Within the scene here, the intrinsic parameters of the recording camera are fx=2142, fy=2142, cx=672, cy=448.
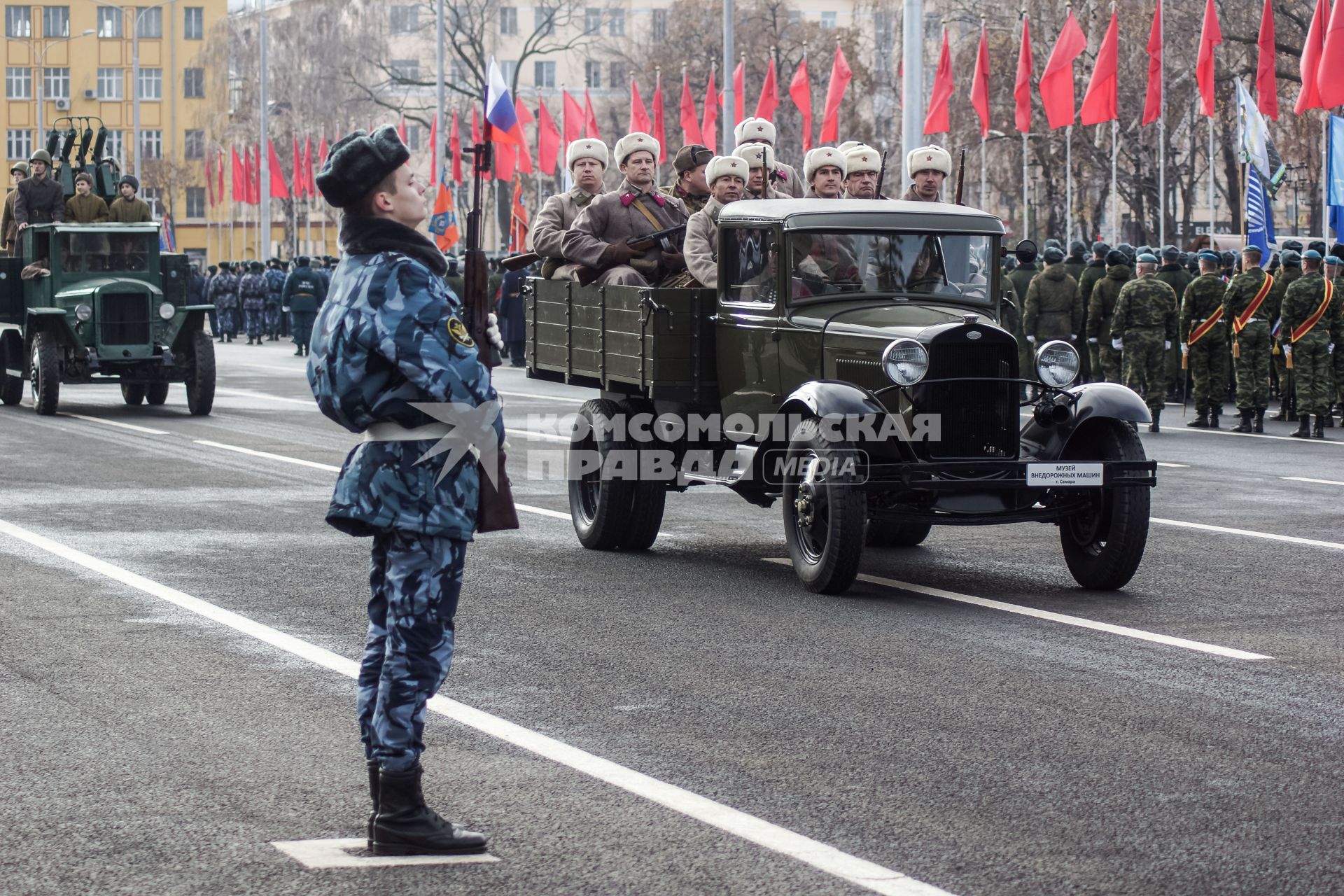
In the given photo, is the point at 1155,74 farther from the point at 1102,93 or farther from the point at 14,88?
the point at 14,88

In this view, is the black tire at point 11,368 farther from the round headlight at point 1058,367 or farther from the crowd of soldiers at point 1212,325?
the round headlight at point 1058,367

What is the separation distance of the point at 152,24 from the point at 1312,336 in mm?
97832

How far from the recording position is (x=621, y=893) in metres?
5.28

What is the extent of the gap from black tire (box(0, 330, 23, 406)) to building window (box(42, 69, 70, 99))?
9084 cm

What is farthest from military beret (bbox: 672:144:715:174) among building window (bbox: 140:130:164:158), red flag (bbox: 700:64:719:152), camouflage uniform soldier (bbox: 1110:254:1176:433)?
building window (bbox: 140:130:164:158)

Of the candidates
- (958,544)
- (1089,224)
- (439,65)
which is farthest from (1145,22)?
(958,544)

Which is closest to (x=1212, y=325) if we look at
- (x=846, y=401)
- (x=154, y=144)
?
(x=846, y=401)

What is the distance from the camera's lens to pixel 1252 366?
22.1 m

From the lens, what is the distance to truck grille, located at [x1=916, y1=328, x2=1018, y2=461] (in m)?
10.6

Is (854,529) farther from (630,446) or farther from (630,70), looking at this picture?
(630,70)

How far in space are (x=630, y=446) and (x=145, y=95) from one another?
104607 mm

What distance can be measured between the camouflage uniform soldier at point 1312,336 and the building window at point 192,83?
94.8 meters

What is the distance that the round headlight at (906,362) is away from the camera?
1048 cm

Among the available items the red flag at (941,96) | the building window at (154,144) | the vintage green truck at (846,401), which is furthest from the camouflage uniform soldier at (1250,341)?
the building window at (154,144)
